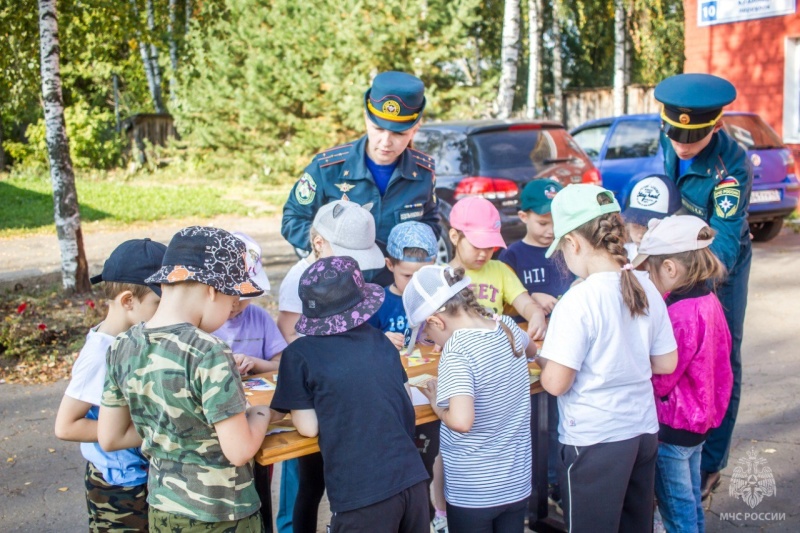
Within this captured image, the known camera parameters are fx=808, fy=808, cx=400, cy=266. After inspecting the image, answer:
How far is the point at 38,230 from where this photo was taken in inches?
520

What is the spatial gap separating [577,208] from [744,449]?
2611mm

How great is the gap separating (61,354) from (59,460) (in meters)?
2.04

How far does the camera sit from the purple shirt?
3.48m

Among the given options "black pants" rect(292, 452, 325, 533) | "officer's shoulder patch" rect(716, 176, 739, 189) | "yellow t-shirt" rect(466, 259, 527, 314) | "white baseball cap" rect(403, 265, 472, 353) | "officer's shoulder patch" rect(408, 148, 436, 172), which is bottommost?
"black pants" rect(292, 452, 325, 533)

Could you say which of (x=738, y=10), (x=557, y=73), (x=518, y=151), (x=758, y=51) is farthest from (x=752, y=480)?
(x=557, y=73)

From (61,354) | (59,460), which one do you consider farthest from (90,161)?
(59,460)

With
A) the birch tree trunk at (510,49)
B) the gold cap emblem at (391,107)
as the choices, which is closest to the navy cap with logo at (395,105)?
the gold cap emblem at (391,107)

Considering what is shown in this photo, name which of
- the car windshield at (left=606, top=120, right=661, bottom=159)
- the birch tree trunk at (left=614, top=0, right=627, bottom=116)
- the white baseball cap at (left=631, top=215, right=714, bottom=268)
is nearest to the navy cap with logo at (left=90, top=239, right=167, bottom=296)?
the white baseball cap at (left=631, top=215, right=714, bottom=268)

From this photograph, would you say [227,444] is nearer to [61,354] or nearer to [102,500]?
[102,500]

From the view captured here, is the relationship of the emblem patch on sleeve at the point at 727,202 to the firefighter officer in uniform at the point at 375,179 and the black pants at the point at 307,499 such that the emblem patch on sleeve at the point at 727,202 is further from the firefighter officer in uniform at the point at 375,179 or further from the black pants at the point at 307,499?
the black pants at the point at 307,499

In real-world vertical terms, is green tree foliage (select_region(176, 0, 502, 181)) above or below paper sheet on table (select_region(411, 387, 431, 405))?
above

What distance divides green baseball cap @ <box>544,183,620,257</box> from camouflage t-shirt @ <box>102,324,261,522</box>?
4.28ft

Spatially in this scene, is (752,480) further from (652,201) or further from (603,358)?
(603,358)

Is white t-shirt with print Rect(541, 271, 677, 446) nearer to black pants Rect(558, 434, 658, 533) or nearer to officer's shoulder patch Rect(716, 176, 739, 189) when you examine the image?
black pants Rect(558, 434, 658, 533)
